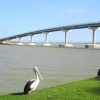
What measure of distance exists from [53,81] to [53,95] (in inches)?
219

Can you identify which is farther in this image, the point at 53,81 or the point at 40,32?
the point at 40,32

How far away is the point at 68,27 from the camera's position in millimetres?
73938

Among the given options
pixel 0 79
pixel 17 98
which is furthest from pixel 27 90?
pixel 0 79

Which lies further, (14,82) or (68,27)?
(68,27)

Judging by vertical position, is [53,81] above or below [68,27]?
below

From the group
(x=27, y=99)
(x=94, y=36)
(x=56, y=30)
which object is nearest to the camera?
(x=27, y=99)

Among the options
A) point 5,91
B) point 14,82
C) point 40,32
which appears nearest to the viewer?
point 5,91

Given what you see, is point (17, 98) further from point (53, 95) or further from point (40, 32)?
point (40, 32)

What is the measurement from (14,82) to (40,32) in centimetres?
7586

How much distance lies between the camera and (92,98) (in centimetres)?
695

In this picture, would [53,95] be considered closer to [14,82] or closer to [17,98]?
[17,98]

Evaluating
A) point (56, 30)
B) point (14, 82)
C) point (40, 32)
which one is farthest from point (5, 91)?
point (40, 32)

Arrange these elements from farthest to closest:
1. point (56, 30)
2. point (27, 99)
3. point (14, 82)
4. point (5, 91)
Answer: point (56, 30), point (14, 82), point (5, 91), point (27, 99)

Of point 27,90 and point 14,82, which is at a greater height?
point 27,90
